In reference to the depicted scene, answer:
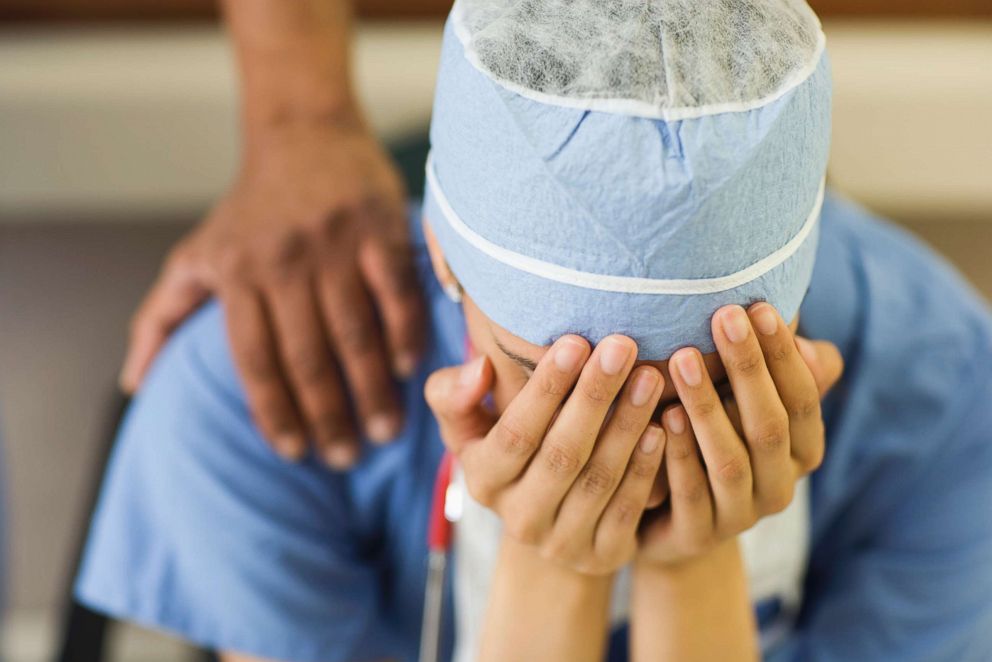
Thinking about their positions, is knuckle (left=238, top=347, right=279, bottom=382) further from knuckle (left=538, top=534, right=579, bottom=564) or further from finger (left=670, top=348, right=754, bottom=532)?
finger (left=670, top=348, right=754, bottom=532)

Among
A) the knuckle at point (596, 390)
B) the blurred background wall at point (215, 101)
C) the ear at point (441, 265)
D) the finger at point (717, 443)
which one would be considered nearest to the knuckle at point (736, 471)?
the finger at point (717, 443)

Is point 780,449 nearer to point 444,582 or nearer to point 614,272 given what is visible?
point 614,272

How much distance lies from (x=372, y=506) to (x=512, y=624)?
0.66ft

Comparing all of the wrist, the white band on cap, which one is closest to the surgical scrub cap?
the white band on cap

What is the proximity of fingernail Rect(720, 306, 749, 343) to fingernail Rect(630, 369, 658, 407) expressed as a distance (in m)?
0.05

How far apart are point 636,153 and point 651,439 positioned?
184 millimetres

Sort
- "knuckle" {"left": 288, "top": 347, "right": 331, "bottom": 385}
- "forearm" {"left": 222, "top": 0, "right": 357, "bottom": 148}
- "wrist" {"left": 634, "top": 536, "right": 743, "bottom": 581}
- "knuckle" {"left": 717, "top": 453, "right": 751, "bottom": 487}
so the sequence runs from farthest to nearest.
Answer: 1. "forearm" {"left": 222, "top": 0, "right": 357, "bottom": 148}
2. "knuckle" {"left": 288, "top": 347, "right": 331, "bottom": 385}
3. "wrist" {"left": 634, "top": 536, "right": 743, "bottom": 581}
4. "knuckle" {"left": 717, "top": 453, "right": 751, "bottom": 487}

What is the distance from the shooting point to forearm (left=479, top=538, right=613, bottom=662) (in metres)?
0.77

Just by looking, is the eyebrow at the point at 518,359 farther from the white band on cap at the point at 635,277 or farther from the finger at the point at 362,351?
the finger at the point at 362,351

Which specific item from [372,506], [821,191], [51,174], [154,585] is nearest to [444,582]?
[372,506]

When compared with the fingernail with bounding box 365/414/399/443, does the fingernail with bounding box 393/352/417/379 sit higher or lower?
higher

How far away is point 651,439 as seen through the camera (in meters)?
0.62

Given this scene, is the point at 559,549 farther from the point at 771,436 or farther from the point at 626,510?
the point at 771,436

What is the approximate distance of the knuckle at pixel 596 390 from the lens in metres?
0.58
